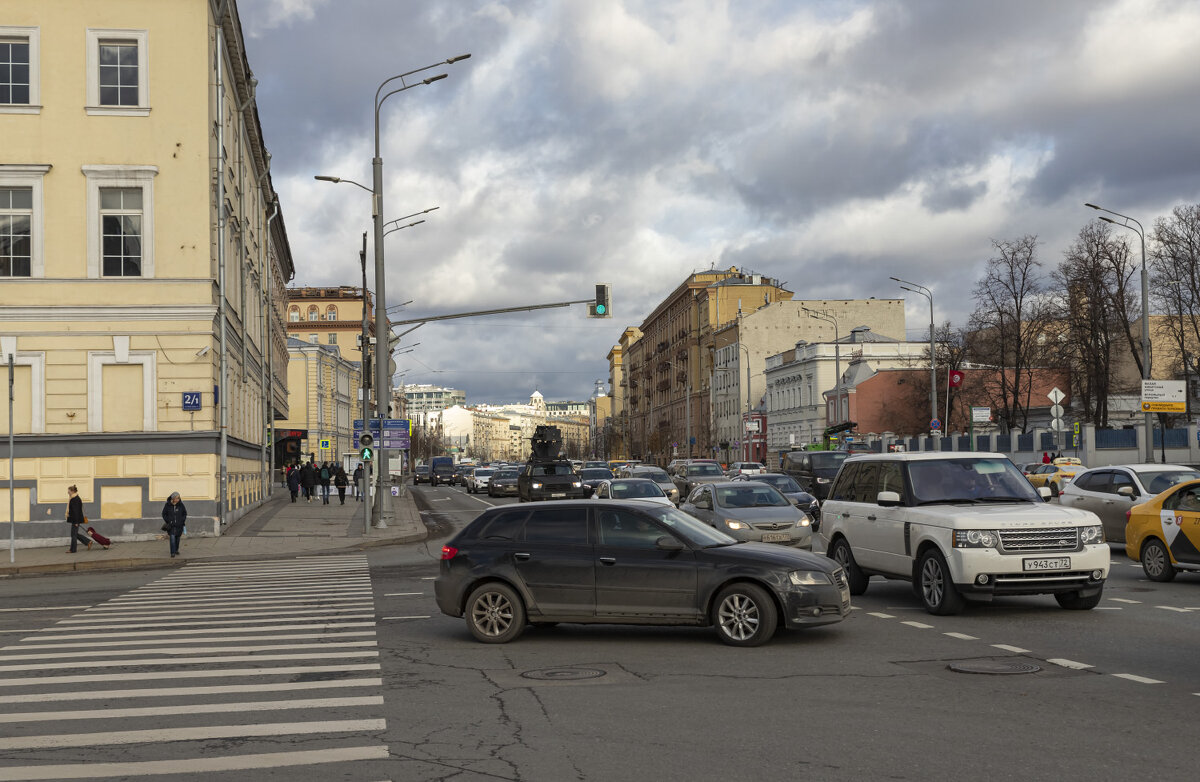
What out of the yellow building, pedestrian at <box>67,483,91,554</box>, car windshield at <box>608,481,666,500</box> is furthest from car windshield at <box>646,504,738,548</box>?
the yellow building

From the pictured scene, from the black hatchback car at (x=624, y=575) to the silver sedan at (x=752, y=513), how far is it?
7.76 meters

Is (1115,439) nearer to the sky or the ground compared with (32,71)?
nearer to the ground

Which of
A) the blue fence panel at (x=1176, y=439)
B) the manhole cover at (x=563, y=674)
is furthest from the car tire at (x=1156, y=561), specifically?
the blue fence panel at (x=1176, y=439)

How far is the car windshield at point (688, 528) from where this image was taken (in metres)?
12.2

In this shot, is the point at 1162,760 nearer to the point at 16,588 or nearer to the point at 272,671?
the point at 272,671

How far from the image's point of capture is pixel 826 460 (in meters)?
40.0

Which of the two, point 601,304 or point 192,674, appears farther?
point 601,304

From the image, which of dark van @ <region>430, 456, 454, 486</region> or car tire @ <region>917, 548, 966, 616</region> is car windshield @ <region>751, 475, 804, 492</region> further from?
dark van @ <region>430, 456, 454, 486</region>

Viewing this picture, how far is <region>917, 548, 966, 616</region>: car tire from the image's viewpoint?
13.5 m

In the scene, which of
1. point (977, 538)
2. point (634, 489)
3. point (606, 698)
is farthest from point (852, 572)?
point (634, 489)

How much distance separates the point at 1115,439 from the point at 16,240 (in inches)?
1868

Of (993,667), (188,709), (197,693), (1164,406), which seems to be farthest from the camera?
(1164,406)

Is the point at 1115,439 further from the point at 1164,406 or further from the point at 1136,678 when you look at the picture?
the point at 1136,678

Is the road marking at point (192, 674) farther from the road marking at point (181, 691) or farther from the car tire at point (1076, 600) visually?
the car tire at point (1076, 600)
